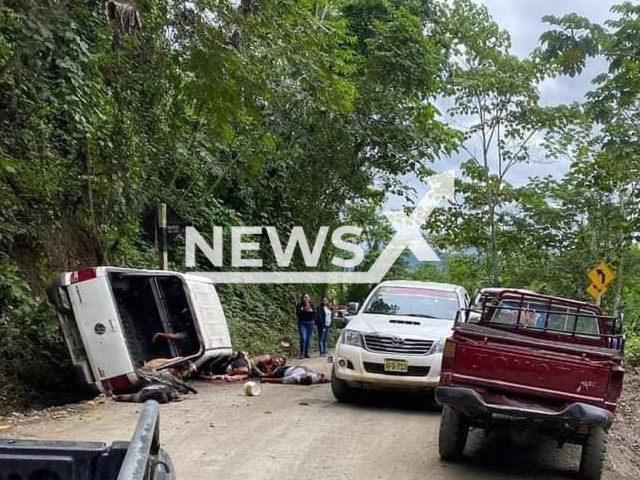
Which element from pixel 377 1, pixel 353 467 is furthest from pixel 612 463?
pixel 377 1

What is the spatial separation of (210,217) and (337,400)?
34.1 feet

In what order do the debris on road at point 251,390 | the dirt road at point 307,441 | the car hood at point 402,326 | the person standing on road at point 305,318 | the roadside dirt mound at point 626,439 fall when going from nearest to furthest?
the dirt road at point 307,441 → the roadside dirt mound at point 626,439 → the car hood at point 402,326 → the debris on road at point 251,390 → the person standing on road at point 305,318

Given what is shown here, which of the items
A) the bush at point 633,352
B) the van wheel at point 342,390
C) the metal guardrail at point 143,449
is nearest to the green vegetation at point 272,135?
the bush at point 633,352

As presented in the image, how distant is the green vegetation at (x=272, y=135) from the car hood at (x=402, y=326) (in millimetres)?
3510

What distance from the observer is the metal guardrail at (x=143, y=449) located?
2.08m

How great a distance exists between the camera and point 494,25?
24.3 m

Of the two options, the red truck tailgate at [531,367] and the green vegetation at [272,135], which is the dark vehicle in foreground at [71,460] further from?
the green vegetation at [272,135]

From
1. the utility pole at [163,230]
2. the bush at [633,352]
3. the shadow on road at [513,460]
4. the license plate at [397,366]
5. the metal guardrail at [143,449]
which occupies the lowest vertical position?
the bush at [633,352]


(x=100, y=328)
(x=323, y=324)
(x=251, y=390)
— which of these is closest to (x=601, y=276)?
(x=323, y=324)

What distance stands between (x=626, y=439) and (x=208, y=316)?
22.7 ft

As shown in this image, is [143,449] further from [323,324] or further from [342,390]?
[323,324]

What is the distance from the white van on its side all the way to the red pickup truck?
4.90 meters

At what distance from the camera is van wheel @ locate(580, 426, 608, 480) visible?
6621 mm

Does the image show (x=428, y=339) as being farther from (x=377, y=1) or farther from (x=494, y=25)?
(x=494, y=25)
